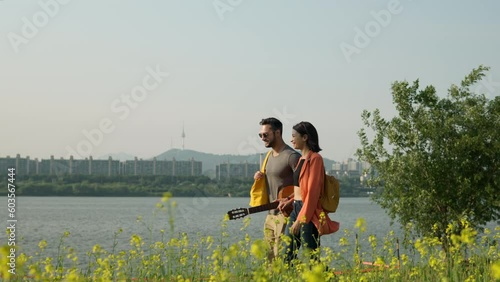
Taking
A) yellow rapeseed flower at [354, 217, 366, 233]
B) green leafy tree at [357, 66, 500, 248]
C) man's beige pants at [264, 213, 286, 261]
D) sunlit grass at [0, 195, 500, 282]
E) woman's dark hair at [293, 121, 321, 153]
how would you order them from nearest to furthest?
yellow rapeseed flower at [354, 217, 366, 233] < sunlit grass at [0, 195, 500, 282] < woman's dark hair at [293, 121, 321, 153] < man's beige pants at [264, 213, 286, 261] < green leafy tree at [357, 66, 500, 248]

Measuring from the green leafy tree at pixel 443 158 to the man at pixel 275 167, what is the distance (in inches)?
512

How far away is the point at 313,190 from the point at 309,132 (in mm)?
602

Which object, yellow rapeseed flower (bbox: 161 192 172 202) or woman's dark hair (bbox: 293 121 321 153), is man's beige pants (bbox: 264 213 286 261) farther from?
yellow rapeseed flower (bbox: 161 192 172 202)

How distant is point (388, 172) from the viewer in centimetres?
2191

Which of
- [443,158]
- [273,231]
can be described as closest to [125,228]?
[443,158]

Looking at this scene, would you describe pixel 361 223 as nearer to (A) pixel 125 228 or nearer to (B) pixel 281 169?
(B) pixel 281 169

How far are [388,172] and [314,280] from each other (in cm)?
1893

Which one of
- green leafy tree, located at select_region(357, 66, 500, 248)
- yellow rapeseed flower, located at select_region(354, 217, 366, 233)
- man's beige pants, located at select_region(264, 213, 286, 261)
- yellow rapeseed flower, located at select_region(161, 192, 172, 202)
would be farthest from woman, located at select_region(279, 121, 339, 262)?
green leafy tree, located at select_region(357, 66, 500, 248)

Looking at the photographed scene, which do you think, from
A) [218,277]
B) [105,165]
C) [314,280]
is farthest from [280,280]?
[105,165]

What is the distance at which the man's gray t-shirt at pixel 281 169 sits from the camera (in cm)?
827

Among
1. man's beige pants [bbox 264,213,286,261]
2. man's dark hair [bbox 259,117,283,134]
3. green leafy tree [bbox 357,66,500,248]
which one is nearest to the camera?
man's beige pants [bbox 264,213,286,261]

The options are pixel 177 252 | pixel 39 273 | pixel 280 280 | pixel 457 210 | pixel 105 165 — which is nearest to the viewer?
pixel 39 273

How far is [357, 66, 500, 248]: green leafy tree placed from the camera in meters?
21.0

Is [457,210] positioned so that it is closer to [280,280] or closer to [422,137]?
[422,137]
